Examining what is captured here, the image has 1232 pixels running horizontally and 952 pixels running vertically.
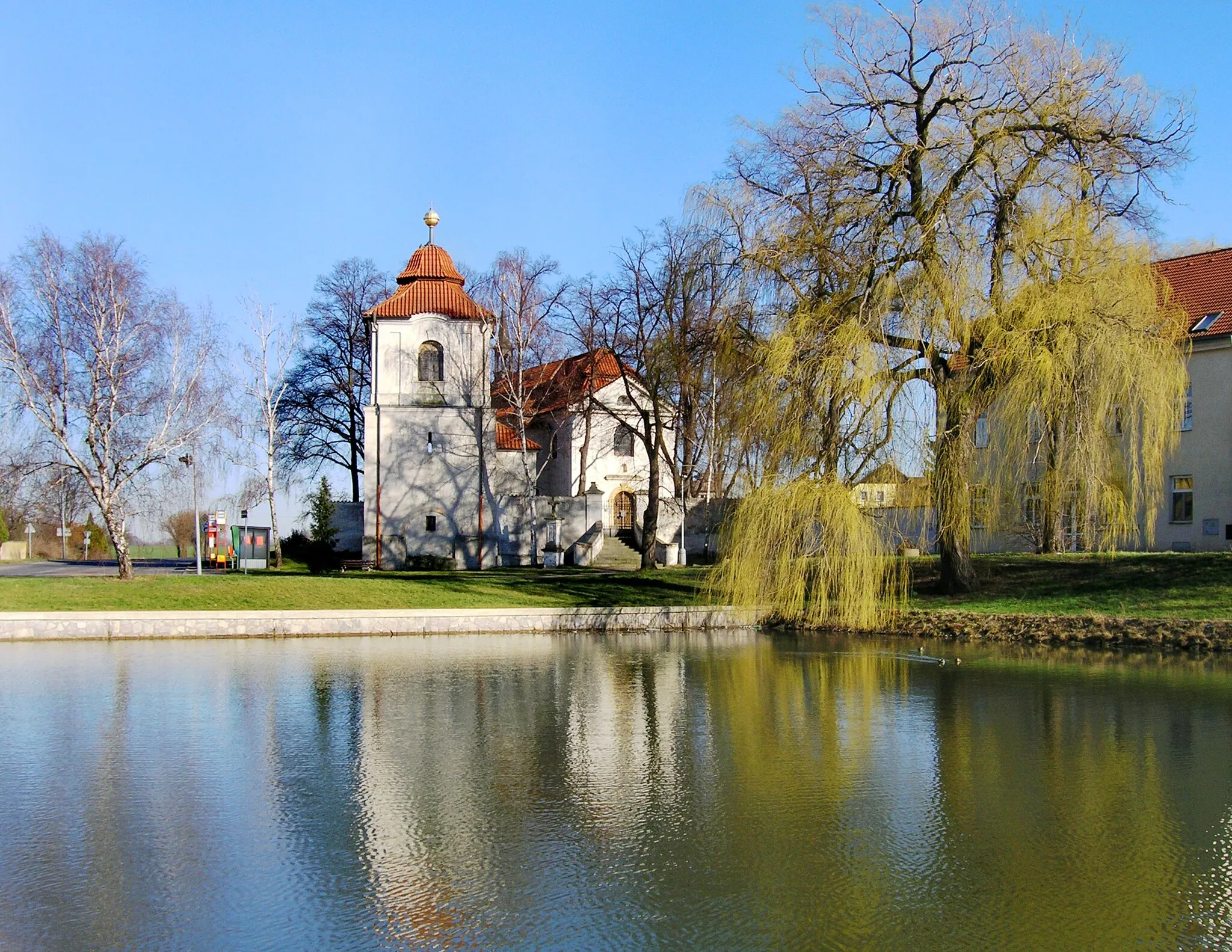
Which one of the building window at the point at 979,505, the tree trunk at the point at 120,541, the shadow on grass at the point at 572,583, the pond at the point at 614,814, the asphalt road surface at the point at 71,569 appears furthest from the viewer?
the asphalt road surface at the point at 71,569

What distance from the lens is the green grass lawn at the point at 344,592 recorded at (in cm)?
2672

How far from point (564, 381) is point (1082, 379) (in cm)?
2960

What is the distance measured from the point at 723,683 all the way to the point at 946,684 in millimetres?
3482

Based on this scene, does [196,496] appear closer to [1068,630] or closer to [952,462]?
[952,462]

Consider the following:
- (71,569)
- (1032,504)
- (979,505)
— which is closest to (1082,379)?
(979,505)

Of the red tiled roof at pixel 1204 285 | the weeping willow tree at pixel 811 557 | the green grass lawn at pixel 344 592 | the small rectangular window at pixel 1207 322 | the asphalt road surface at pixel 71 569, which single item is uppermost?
the red tiled roof at pixel 1204 285

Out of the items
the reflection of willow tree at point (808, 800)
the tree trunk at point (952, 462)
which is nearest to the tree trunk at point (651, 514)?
the tree trunk at point (952, 462)

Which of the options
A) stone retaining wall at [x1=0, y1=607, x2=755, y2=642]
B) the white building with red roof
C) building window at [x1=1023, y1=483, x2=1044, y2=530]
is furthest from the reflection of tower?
the white building with red roof

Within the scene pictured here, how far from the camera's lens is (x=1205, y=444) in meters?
32.7

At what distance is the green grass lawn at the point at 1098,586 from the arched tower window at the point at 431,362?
71.2ft

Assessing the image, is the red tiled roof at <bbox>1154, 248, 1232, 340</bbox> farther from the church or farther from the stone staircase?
the stone staircase

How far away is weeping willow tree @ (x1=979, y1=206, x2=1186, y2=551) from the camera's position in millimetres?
21203

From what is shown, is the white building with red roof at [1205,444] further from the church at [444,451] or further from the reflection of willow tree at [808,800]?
the reflection of willow tree at [808,800]

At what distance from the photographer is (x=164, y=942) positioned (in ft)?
21.4
